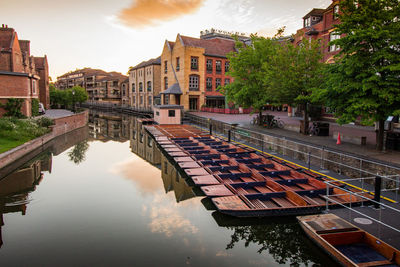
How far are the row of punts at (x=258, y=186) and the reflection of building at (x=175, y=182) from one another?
84 cm

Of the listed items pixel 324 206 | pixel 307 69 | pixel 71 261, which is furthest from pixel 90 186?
pixel 307 69

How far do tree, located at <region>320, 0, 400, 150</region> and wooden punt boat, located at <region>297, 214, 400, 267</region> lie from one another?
307 inches

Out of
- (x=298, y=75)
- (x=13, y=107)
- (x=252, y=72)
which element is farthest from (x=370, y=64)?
(x=13, y=107)

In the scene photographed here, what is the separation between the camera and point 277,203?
11.6 meters

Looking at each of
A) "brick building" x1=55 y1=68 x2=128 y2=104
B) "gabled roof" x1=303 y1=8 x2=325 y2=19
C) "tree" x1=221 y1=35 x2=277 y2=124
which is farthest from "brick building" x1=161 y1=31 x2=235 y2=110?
"brick building" x1=55 y1=68 x2=128 y2=104

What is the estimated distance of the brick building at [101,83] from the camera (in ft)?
338

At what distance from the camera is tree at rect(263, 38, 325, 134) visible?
71.7 feet

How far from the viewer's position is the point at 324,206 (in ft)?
35.4

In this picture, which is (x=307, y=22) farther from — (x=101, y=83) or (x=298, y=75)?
(x=101, y=83)

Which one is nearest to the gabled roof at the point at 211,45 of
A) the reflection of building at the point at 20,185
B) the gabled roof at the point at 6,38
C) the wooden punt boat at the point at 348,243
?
the gabled roof at the point at 6,38

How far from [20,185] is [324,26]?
34109mm

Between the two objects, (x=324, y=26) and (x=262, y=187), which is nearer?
(x=262, y=187)

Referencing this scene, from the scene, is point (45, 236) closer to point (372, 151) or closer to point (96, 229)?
point (96, 229)

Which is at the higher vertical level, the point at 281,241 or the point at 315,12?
the point at 315,12
